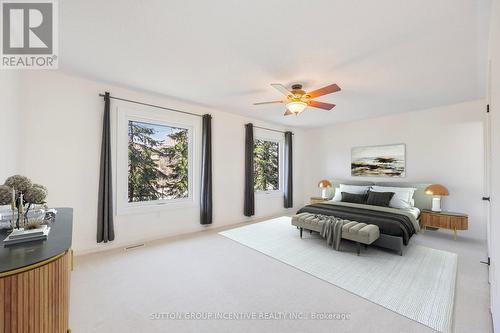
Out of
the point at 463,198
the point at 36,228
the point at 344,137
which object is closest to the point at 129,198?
the point at 36,228

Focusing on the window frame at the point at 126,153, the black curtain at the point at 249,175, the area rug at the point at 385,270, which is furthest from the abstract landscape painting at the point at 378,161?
the window frame at the point at 126,153

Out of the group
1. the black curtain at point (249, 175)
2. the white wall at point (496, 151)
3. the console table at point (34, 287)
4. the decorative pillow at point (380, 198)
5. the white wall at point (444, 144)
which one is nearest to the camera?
the console table at point (34, 287)

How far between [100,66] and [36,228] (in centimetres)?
230

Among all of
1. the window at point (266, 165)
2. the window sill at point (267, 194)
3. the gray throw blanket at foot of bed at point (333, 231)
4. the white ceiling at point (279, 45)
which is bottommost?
the gray throw blanket at foot of bed at point (333, 231)

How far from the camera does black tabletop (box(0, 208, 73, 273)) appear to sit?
978 mm

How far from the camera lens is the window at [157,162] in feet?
12.3

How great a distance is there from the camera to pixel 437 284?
94.4 inches

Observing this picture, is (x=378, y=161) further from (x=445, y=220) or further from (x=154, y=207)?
(x=154, y=207)

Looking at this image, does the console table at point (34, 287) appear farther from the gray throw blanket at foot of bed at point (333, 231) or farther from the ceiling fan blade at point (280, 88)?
the gray throw blanket at foot of bed at point (333, 231)

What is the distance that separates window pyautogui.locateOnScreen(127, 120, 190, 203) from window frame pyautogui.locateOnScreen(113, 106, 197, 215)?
73mm

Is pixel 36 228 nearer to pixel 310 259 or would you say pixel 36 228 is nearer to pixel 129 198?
pixel 129 198

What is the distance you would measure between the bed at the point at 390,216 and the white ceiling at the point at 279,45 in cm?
205

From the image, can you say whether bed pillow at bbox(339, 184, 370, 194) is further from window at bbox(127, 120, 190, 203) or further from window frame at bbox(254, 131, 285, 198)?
window at bbox(127, 120, 190, 203)

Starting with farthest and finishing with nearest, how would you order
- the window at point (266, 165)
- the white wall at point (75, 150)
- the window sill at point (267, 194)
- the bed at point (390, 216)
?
the window at point (266, 165), the window sill at point (267, 194), the bed at point (390, 216), the white wall at point (75, 150)
